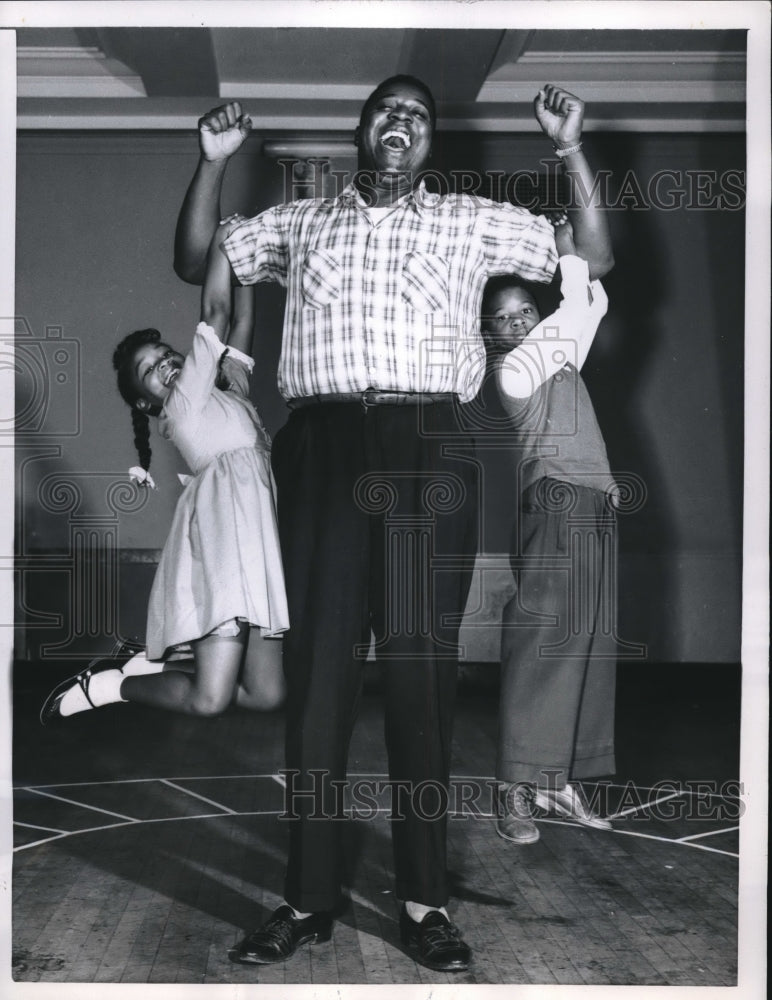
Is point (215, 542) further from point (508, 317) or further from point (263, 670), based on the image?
point (508, 317)

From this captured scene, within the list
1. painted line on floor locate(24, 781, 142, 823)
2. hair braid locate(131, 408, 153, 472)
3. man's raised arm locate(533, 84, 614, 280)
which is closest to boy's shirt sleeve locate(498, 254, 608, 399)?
man's raised arm locate(533, 84, 614, 280)

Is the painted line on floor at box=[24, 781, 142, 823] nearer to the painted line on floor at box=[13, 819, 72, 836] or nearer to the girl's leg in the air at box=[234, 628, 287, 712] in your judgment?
the painted line on floor at box=[13, 819, 72, 836]

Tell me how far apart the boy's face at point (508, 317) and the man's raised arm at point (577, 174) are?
0.20m

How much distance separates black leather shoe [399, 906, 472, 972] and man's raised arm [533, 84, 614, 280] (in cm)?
179

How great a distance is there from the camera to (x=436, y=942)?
296 centimetres

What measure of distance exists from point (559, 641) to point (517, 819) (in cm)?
68

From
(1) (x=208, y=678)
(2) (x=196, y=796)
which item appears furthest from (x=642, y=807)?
(1) (x=208, y=678)

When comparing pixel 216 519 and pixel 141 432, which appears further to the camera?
pixel 141 432

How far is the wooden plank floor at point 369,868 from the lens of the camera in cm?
299

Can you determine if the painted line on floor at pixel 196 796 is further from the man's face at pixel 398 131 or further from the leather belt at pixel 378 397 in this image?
the man's face at pixel 398 131

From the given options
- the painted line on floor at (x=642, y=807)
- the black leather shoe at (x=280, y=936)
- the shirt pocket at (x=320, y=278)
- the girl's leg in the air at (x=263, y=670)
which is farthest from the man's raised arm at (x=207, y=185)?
the painted line on floor at (x=642, y=807)

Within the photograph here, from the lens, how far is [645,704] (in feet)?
15.3

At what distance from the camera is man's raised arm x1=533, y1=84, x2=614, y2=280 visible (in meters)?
3.30

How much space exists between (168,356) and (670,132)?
1744 mm
